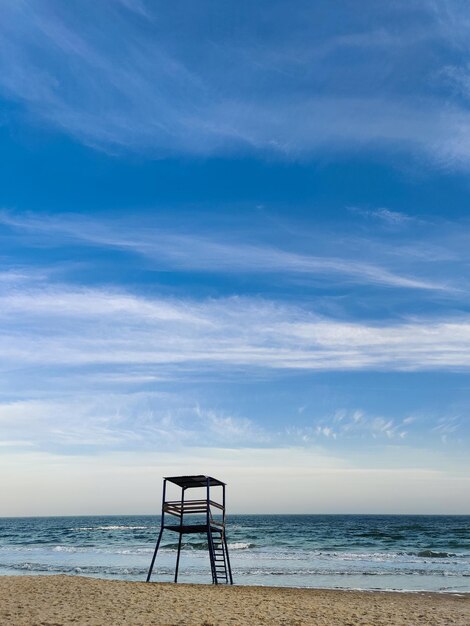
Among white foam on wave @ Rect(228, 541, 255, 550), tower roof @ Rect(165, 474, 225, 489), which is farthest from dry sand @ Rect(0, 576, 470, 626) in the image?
white foam on wave @ Rect(228, 541, 255, 550)

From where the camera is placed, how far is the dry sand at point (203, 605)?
13789 millimetres

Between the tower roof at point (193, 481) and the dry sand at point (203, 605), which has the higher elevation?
the tower roof at point (193, 481)

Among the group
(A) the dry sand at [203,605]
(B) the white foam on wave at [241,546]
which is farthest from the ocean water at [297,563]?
(A) the dry sand at [203,605]

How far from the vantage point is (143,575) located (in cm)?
2780

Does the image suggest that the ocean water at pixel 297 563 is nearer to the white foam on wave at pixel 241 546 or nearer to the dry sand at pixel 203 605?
the white foam on wave at pixel 241 546

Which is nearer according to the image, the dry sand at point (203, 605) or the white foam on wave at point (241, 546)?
the dry sand at point (203, 605)

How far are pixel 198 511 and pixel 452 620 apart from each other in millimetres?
11606

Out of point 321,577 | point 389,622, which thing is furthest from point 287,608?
point 321,577

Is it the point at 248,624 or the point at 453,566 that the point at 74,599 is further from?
the point at 453,566

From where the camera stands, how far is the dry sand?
13789mm

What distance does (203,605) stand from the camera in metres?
16.4

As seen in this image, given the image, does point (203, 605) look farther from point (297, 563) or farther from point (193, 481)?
point (297, 563)

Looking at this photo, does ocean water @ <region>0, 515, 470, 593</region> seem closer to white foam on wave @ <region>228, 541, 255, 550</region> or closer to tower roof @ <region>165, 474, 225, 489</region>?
white foam on wave @ <region>228, 541, 255, 550</region>

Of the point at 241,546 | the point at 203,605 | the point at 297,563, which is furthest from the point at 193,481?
the point at 241,546
